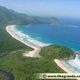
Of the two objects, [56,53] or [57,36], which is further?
[57,36]

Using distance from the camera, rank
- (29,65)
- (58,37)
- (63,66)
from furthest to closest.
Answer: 1. (58,37)
2. (63,66)
3. (29,65)

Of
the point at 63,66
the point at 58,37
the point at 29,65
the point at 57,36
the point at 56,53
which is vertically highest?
the point at 29,65

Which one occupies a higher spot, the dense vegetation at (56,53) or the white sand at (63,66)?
the dense vegetation at (56,53)

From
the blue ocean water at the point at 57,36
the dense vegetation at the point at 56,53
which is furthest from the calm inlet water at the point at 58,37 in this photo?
the dense vegetation at the point at 56,53

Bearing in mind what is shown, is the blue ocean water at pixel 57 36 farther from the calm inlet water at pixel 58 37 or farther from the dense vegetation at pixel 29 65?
the dense vegetation at pixel 29 65

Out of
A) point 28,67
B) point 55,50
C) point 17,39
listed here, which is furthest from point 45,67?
point 17,39

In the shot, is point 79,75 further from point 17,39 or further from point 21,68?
point 17,39

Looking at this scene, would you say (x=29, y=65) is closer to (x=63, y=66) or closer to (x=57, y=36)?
(x=63, y=66)

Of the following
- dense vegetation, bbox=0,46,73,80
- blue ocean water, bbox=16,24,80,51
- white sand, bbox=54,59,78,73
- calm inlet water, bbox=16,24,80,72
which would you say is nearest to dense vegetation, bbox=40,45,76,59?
dense vegetation, bbox=0,46,73,80

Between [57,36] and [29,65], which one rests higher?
[29,65]

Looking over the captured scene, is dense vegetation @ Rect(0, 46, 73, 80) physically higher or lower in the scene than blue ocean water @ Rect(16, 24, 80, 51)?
higher

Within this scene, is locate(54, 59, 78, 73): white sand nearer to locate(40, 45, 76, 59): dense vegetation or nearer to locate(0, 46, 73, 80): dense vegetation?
locate(0, 46, 73, 80): dense vegetation

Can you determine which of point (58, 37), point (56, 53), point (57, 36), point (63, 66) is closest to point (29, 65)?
point (63, 66)
